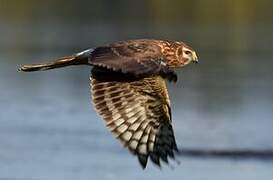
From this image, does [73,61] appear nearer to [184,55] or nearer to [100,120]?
[184,55]

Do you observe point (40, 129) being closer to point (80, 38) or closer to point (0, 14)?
point (80, 38)

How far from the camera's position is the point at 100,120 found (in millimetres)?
20516

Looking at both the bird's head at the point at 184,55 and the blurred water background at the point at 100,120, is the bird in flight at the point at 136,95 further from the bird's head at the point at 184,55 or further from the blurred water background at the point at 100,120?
the blurred water background at the point at 100,120

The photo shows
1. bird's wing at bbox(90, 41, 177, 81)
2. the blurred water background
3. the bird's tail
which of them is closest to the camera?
bird's wing at bbox(90, 41, 177, 81)

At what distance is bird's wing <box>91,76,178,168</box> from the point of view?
911 cm

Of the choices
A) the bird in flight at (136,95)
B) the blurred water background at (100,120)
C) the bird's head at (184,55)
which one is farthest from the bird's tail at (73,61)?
the blurred water background at (100,120)

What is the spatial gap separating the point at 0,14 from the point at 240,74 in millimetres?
19838

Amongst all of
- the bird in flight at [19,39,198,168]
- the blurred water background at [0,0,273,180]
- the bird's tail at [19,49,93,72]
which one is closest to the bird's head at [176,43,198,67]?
Answer: the bird in flight at [19,39,198,168]

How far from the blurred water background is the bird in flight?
6327 mm

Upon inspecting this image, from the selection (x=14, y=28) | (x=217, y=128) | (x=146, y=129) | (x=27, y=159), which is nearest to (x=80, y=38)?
(x=14, y=28)

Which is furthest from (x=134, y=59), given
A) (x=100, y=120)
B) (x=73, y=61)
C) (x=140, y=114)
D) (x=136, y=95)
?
(x=100, y=120)

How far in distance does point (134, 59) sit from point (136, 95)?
74 cm

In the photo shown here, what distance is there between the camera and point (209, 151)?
59.3 feet

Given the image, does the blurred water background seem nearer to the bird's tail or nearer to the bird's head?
the bird's head
